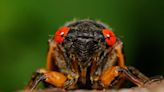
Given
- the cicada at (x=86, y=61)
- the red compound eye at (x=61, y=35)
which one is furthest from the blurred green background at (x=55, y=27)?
the red compound eye at (x=61, y=35)

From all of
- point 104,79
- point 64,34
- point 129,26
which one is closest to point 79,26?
point 64,34

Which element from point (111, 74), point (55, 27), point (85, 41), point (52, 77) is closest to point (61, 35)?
point (85, 41)

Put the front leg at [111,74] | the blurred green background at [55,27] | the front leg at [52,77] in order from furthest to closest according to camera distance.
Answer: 1. the blurred green background at [55,27]
2. the front leg at [52,77]
3. the front leg at [111,74]

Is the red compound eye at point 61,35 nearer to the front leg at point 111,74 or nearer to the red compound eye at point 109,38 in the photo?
the red compound eye at point 109,38

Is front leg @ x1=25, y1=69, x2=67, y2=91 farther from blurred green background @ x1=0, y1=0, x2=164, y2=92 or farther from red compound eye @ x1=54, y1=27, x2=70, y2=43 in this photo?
blurred green background @ x1=0, y1=0, x2=164, y2=92

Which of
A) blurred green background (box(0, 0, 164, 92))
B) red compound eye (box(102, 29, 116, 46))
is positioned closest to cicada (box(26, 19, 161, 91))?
Answer: red compound eye (box(102, 29, 116, 46))

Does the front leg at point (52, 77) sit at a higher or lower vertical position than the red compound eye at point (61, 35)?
lower

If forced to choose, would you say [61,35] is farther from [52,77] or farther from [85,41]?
[52,77]

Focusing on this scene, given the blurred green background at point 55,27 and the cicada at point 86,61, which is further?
the blurred green background at point 55,27

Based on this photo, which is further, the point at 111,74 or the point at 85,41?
the point at 111,74
